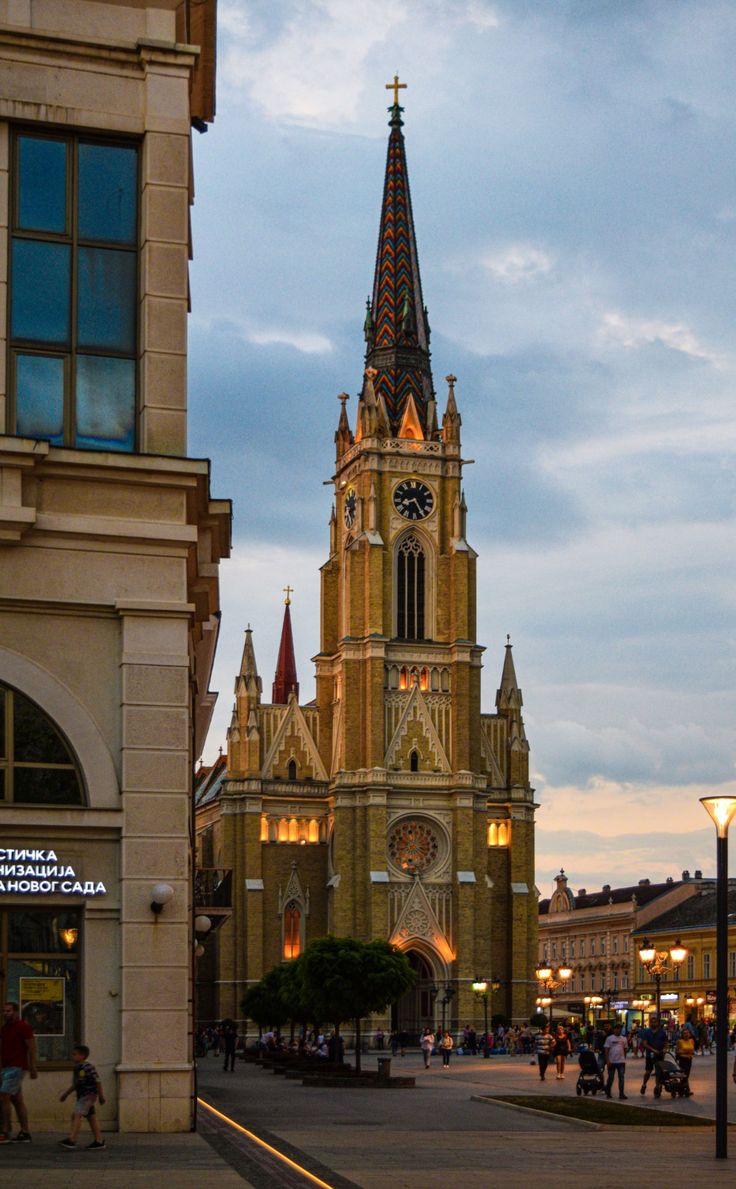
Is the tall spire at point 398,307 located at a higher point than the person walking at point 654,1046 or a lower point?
higher

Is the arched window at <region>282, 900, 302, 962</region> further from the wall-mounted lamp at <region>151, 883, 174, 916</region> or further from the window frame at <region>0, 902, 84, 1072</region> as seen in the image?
the wall-mounted lamp at <region>151, 883, 174, 916</region>

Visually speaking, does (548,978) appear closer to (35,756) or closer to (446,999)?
(446,999)

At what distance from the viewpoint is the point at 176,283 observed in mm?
21234

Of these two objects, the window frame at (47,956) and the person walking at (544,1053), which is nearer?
the window frame at (47,956)

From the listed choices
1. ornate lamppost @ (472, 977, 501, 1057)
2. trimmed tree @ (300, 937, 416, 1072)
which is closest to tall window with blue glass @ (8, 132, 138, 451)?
trimmed tree @ (300, 937, 416, 1072)

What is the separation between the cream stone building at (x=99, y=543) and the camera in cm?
1977

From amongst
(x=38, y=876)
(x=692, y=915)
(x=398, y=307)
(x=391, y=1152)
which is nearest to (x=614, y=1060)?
(x=391, y=1152)

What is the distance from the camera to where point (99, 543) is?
811 inches

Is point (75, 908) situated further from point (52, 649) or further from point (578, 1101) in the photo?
point (578, 1101)

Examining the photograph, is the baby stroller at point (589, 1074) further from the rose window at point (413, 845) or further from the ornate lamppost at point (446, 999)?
the rose window at point (413, 845)

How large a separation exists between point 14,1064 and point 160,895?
232cm

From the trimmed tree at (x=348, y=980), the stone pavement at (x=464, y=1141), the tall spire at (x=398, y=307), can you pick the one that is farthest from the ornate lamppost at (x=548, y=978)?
the tall spire at (x=398, y=307)

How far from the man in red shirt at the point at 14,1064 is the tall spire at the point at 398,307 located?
9657cm

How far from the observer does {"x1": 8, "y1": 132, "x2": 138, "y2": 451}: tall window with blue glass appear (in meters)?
20.8
